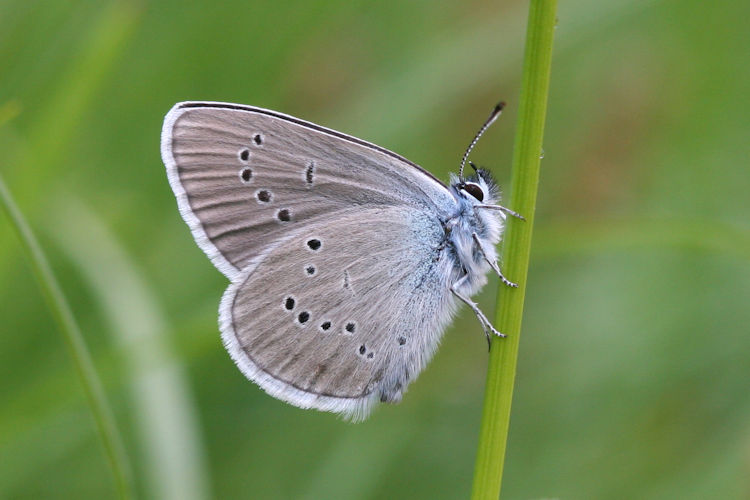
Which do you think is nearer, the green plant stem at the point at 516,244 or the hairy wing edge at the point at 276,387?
the green plant stem at the point at 516,244

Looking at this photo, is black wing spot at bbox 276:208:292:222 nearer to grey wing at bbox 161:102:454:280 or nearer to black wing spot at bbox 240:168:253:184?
grey wing at bbox 161:102:454:280

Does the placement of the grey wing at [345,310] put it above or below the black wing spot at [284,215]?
below

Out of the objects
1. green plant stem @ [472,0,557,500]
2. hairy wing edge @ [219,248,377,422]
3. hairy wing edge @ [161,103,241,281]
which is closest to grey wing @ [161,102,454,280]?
A: hairy wing edge @ [161,103,241,281]

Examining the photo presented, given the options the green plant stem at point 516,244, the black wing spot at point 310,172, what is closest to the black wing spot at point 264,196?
the black wing spot at point 310,172

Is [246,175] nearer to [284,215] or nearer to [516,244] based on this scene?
[284,215]

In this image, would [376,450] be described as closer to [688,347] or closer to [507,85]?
[688,347]

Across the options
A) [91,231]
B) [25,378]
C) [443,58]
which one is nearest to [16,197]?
[91,231]

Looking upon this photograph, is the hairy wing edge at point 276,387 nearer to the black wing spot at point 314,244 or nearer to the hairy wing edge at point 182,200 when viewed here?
the hairy wing edge at point 182,200
